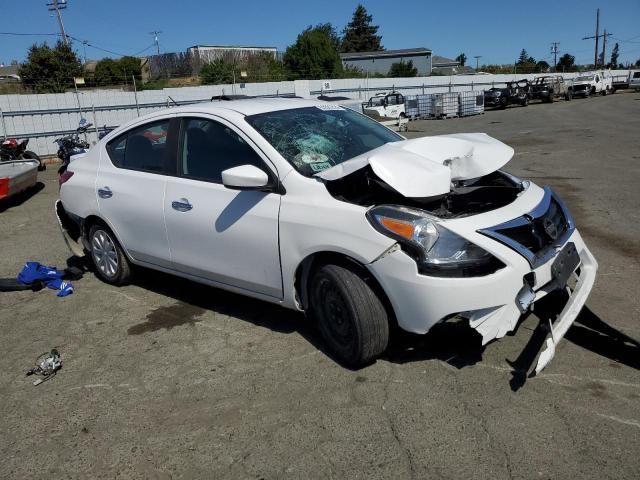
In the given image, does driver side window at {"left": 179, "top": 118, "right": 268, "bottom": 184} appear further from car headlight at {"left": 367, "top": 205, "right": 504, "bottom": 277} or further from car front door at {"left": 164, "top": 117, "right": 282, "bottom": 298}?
car headlight at {"left": 367, "top": 205, "right": 504, "bottom": 277}

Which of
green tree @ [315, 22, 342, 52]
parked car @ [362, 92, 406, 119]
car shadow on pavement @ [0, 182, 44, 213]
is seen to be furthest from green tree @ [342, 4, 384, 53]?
car shadow on pavement @ [0, 182, 44, 213]

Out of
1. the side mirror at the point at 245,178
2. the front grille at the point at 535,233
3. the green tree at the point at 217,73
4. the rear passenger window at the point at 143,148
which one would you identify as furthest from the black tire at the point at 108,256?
the green tree at the point at 217,73

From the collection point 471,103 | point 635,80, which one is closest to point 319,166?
point 471,103

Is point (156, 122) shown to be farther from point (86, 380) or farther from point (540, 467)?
point (540, 467)

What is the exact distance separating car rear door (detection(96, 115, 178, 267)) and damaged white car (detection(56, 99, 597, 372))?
2cm

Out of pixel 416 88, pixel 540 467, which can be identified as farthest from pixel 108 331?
pixel 416 88

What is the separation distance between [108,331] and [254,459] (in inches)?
85.6

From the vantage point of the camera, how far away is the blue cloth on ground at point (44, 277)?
5.34 meters

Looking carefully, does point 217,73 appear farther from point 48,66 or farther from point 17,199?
point 17,199

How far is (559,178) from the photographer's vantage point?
9.76m

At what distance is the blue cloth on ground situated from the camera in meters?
5.34

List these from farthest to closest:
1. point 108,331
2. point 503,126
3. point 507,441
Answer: point 503,126 < point 108,331 < point 507,441

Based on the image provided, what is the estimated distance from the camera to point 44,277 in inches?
212

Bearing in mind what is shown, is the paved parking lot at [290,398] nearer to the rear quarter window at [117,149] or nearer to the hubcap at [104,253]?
the hubcap at [104,253]
